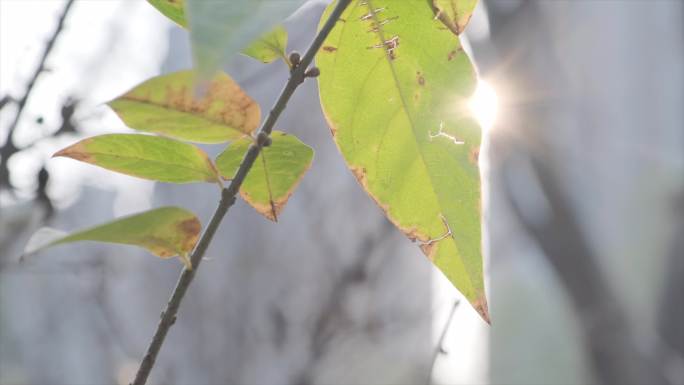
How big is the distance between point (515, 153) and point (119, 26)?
1.20 m

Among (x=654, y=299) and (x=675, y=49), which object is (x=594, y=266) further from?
(x=675, y=49)

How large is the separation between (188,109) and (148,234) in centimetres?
4

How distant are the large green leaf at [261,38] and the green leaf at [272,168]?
0.02 metres

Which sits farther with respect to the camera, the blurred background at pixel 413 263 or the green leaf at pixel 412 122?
the blurred background at pixel 413 263

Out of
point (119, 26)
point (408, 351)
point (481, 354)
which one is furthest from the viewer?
point (481, 354)

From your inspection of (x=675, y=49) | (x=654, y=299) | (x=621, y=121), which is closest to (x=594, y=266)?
(x=654, y=299)

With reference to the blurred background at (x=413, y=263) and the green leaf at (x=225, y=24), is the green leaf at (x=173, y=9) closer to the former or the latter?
the green leaf at (x=225, y=24)

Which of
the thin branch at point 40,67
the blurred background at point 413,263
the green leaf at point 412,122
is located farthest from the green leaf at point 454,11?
the blurred background at point 413,263

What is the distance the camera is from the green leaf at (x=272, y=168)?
0.74ft

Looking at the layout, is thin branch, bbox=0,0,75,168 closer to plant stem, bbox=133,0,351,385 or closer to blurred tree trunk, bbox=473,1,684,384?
plant stem, bbox=133,0,351,385

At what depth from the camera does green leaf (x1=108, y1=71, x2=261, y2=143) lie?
0.61 ft

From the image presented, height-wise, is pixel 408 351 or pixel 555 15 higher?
pixel 555 15

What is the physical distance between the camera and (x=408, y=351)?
1.77m

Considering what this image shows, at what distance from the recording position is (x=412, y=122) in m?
0.23
